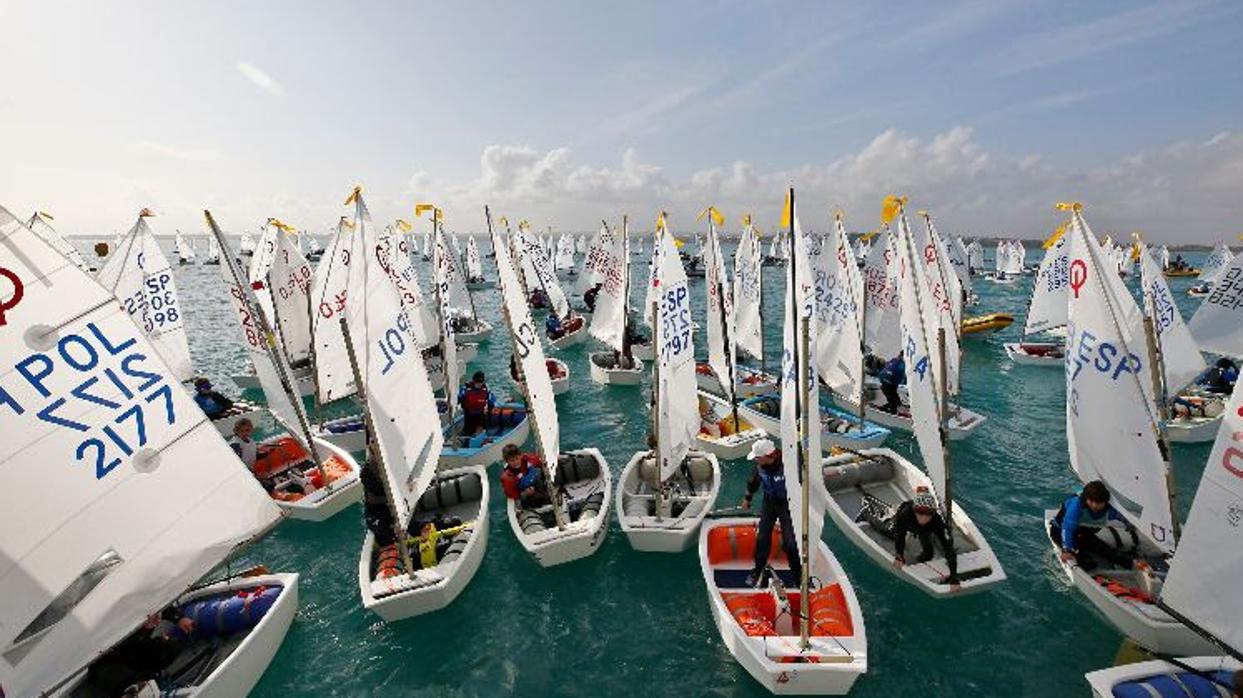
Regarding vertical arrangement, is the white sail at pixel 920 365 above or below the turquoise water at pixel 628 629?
above

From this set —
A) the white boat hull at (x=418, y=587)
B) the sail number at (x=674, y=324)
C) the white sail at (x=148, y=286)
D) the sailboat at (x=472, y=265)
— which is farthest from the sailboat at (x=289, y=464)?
the sailboat at (x=472, y=265)

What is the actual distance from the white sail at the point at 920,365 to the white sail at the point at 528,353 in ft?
27.0

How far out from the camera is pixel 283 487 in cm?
1530

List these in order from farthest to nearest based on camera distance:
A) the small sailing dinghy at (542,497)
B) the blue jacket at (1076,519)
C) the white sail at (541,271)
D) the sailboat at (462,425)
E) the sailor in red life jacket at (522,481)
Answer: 1. the white sail at (541,271)
2. the sailboat at (462,425)
3. the sailor in red life jacket at (522,481)
4. the small sailing dinghy at (542,497)
5. the blue jacket at (1076,519)

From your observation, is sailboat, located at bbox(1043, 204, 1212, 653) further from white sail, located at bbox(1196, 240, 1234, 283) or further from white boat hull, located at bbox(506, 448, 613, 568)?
white sail, located at bbox(1196, 240, 1234, 283)

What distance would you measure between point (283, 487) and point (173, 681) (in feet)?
21.4

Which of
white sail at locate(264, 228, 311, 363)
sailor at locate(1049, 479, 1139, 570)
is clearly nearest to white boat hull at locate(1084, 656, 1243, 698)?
sailor at locate(1049, 479, 1139, 570)

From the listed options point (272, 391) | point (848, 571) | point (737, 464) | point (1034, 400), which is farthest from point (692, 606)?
point (1034, 400)

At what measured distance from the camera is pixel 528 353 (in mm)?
12766

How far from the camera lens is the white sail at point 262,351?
50.6 ft

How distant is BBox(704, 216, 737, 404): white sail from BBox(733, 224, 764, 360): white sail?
12.5 ft

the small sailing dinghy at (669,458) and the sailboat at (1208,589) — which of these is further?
the small sailing dinghy at (669,458)

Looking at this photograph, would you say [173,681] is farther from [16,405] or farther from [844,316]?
[844,316]

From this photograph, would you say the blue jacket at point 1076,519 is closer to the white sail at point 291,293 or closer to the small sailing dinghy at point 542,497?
the small sailing dinghy at point 542,497
